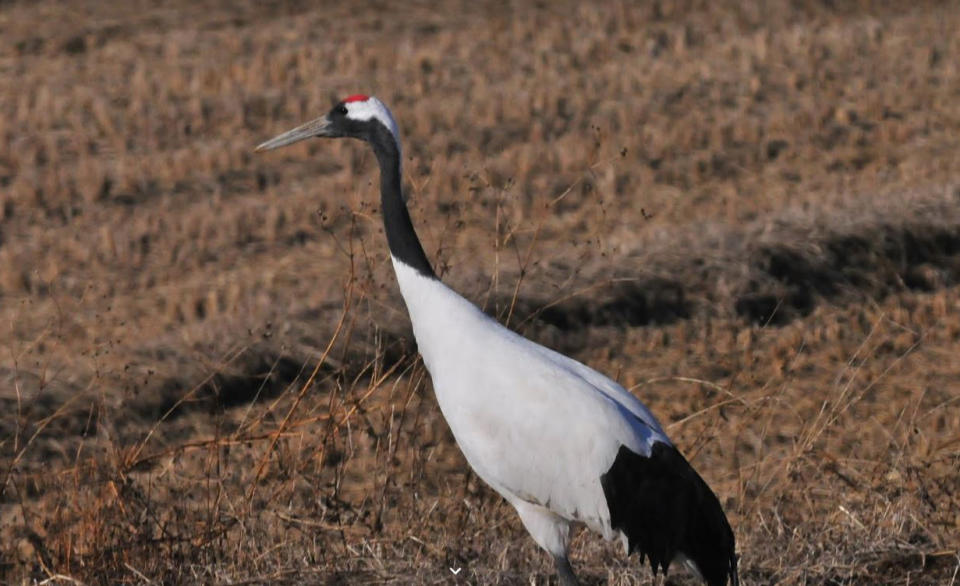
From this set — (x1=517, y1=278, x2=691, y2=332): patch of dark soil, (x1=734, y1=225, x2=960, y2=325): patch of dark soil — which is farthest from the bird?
(x1=734, y1=225, x2=960, y2=325): patch of dark soil

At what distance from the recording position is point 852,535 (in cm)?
597

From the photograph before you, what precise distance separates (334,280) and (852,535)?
5.56 m

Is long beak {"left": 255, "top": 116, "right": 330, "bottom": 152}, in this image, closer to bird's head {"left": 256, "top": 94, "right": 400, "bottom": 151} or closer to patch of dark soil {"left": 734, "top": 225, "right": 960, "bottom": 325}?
bird's head {"left": 256, "top": 94, "right": 400, "bottom": 151}

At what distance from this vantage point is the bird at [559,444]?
17.3 ft

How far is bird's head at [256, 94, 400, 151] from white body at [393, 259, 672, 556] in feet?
1.99

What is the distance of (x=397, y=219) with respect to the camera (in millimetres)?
5578

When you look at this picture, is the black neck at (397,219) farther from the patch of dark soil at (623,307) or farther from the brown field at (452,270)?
the patch of dark soil at (623,307)

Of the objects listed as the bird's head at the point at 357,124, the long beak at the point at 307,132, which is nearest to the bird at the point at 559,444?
the bird's head at the point at 357,124

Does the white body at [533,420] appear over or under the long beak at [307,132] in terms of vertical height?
under

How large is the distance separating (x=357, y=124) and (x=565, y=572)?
1.68m

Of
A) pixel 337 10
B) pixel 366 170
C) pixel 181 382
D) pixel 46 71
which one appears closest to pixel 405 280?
pixel 181 382

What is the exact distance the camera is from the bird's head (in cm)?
576

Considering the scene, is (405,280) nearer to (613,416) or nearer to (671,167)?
(613,416)

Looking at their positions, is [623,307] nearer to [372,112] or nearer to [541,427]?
[372,112]
